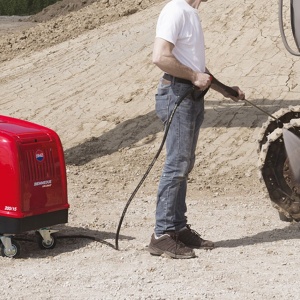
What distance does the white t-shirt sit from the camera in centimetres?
636

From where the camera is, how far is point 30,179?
690 cm

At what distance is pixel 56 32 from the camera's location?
1598 cm

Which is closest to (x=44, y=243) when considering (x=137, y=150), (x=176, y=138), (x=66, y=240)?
(x=66, y=240)

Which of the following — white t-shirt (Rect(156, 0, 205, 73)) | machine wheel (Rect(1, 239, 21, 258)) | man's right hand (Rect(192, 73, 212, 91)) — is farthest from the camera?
machine wheel (Rect(1, 239, 21, 258))

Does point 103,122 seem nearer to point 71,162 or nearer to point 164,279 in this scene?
point 71,162

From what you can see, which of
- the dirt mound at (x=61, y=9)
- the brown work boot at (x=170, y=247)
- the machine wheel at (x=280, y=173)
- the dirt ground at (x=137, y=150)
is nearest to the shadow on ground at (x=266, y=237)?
the dirt ground at (x=137, y=150)

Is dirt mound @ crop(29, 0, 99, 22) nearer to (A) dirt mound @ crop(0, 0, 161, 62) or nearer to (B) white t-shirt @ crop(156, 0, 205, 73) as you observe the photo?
(A) dirt mound @ crop(0, 0, 161, 62)

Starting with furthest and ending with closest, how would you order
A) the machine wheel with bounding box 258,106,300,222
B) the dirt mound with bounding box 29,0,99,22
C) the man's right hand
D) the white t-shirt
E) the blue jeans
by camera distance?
1. the dirt mound with bounding box 29,0,99,22
2. the machine wheel with bounding box 258,106,300,222
3. the blue jeans
4. the man's right hand
5. the white t-shirt

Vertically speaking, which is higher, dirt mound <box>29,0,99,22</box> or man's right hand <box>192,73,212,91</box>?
man's right hand <box>192,73,212,91</box>

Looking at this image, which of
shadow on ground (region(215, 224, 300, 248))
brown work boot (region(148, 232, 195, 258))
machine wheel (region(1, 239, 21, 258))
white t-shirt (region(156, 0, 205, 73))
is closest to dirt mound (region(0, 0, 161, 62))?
shadow on ground (region(215, 224, 300, 248))

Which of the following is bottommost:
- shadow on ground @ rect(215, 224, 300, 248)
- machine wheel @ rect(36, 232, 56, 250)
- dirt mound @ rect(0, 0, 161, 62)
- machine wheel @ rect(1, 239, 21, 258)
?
dirt mound @ rect(0, 0, 161, 62)

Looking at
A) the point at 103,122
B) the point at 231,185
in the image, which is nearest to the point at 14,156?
the point at 231,185

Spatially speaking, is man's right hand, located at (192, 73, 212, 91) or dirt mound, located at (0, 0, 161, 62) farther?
dirt mound, located at (0, 0, 161, 62)

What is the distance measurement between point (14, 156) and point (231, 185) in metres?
3.34
